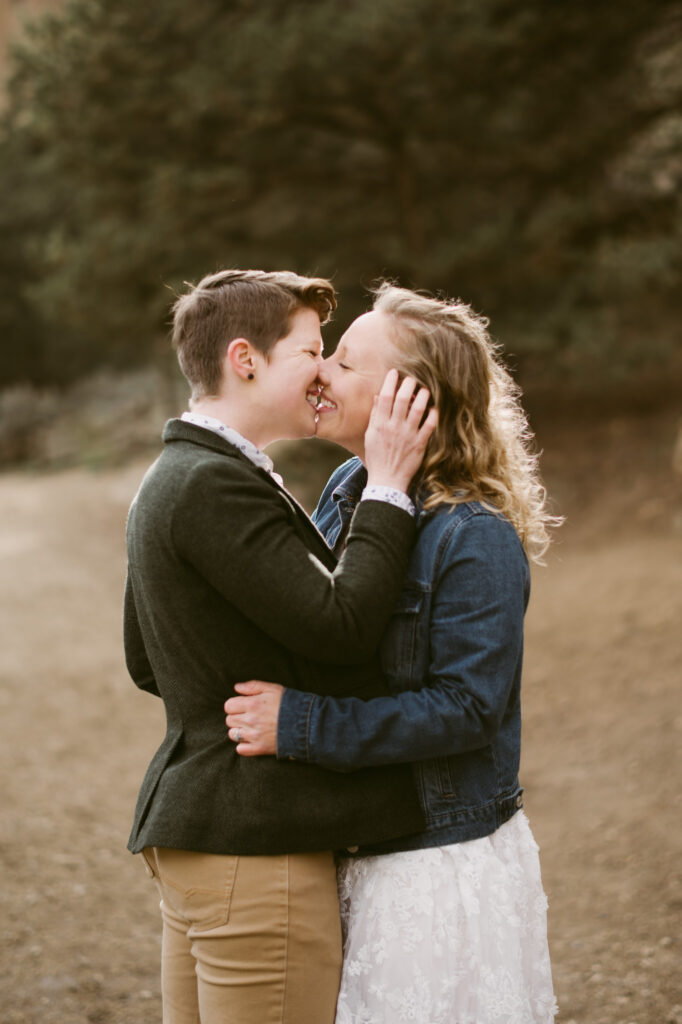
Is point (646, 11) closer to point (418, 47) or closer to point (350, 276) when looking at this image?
point (418, 47)

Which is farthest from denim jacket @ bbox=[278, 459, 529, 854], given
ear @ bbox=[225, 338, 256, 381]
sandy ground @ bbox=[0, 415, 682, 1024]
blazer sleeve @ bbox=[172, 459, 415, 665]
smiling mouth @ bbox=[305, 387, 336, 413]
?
sandy ground @ bbox=[0, 415, 682, 1024]

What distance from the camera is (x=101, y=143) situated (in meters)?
11.9

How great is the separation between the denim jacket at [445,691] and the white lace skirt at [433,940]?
50mm

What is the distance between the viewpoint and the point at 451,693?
189cm

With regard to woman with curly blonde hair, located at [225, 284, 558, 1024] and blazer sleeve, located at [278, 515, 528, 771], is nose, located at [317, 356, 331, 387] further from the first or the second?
blazer sleeve, located at [278, 515, 528, 771]

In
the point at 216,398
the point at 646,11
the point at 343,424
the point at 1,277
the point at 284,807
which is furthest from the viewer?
the point at 1,277

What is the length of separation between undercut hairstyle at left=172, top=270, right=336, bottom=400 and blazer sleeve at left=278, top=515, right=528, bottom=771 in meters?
0.56

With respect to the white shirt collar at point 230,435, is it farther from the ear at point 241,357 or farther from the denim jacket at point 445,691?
the denim jacket at point 445,691

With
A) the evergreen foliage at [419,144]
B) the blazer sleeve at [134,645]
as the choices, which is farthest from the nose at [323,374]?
the evergreen foliage at [419,144]

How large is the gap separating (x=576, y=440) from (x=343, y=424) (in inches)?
404

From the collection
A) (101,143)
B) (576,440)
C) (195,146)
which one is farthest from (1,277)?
(576,440)

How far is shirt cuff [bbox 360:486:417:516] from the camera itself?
1912 millimetres

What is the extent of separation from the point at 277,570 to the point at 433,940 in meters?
0.77

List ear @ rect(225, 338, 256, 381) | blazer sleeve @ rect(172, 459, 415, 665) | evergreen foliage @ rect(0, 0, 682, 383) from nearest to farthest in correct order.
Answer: blazer sleeve @ rect(172, 459, 415, 665) < ear @ rect(225, 338, 256, 381) < evergreen foliage @ rect(0, 0, 682, 383)
